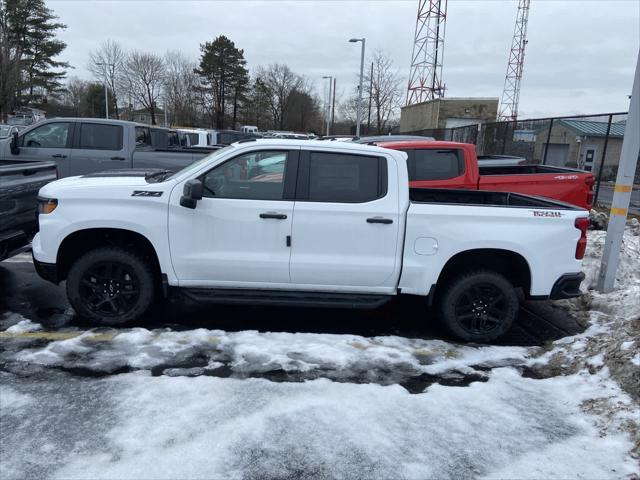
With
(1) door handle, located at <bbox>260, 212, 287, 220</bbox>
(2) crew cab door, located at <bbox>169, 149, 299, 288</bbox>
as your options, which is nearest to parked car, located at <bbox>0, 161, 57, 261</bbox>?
(2) crew cab door, located at <bbox>169, 149, 299, 288</bbox>

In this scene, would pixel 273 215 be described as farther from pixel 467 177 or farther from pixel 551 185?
pixel 551 185

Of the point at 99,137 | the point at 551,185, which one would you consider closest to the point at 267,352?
the point at 551,185

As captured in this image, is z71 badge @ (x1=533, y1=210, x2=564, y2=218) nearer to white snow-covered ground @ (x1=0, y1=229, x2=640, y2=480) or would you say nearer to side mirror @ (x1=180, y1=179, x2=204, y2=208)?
white snow-covered ground @ (x1=0, y1=229, x2=640, y2=480)

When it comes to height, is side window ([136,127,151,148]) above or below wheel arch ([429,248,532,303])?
above

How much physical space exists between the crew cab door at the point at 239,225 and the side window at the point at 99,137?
246 inches

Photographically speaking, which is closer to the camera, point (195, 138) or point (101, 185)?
point (101, 185)

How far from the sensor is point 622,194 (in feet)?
20.6

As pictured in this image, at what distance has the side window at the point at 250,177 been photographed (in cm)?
473

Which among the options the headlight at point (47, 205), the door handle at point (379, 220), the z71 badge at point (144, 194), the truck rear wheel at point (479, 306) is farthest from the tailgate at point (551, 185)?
the headlight at point (47, 205)

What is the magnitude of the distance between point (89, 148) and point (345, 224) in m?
7.41

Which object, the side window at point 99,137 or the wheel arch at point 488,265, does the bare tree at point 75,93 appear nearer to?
the side window at point 99,137

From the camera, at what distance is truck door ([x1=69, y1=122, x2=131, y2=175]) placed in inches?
391

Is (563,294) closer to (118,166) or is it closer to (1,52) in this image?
(118,166)

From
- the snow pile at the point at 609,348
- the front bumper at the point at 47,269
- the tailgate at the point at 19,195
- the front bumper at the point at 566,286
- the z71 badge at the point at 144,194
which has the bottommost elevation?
the snow pile at the point at 609,348
